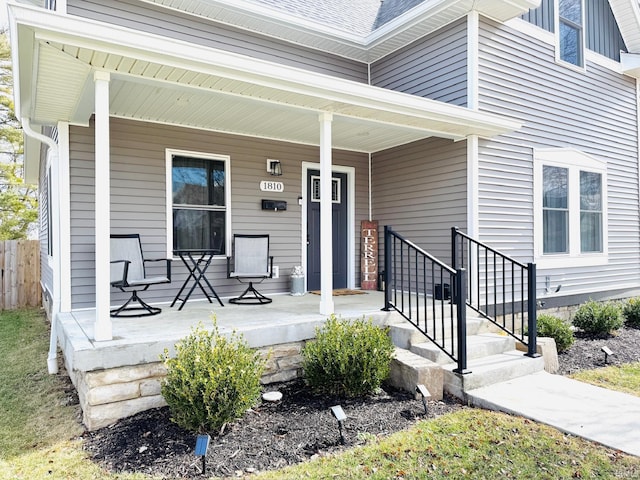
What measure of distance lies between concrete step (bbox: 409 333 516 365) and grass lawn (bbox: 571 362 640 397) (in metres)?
0.71

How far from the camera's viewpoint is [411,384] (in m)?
3.57

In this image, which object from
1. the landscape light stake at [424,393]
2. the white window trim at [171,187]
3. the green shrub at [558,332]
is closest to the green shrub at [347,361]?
the landscape light stake at [424,393]

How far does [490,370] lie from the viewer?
379cm

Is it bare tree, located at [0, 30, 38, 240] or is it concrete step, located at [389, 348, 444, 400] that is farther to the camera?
bare tree, located at [0, 30, 38, 240]

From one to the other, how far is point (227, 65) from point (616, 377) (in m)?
4.63

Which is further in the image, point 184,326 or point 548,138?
point 548,138

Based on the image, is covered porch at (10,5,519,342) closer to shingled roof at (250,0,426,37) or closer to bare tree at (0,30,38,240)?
shingled roof at (250,0,426,37)

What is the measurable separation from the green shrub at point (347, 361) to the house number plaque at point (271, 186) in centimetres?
296

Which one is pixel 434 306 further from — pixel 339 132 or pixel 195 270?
pixel 195 270

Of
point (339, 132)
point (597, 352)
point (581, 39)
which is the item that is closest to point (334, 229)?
point (339, 132)

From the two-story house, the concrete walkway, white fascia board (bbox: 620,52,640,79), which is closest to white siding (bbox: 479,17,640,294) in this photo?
the two-story house

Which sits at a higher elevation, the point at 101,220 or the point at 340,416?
the point at 101,220

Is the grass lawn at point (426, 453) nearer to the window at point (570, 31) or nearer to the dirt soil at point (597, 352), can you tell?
the dirt soil at point (597, 352)

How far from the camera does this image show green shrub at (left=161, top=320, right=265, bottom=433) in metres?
2.72
